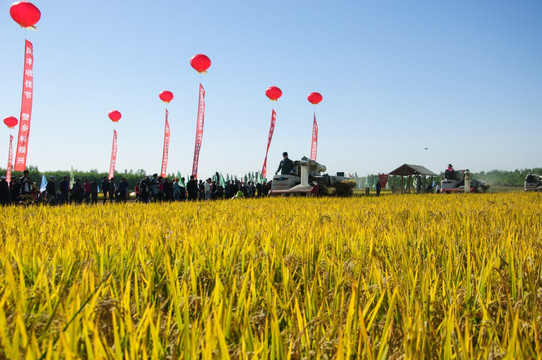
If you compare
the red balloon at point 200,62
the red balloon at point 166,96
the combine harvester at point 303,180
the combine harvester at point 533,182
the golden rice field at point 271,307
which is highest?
the red balloon at point 200,62

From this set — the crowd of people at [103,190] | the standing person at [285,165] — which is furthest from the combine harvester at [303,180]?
the crowd of people at [103,190]

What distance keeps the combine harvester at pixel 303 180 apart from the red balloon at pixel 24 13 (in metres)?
10.7

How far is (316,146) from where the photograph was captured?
25844 millimetres

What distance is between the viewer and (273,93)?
21.5 metres

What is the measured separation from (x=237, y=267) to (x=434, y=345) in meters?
1.16

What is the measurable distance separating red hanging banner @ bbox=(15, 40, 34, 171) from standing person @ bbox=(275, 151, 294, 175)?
1005 centimetres

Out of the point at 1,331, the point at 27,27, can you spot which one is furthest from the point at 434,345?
the point at 27,27

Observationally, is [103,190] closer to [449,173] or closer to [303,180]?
[303,180]

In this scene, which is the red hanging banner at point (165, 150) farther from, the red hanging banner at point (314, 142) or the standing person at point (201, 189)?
the red hanging banner at point (314, 142)

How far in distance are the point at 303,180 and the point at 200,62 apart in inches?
280

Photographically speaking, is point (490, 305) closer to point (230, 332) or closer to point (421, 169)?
point (230, 332)

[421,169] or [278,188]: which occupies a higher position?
[421,169]

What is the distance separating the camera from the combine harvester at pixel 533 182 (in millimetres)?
23391

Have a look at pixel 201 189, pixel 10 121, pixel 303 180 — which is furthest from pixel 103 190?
pixel 10 121
